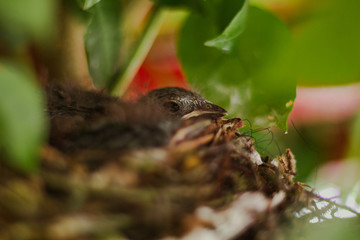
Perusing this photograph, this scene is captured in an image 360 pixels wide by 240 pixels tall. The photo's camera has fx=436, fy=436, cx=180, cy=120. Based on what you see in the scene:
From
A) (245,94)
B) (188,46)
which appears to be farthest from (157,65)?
(245,94)

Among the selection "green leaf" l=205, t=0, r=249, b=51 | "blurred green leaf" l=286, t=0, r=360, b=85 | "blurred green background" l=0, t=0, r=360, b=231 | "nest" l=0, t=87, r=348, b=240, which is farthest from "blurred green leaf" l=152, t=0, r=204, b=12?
"blurred green leaf" l=286, t=0, r=360, b=85

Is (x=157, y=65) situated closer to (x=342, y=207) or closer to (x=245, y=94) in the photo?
(x=245, y=94)

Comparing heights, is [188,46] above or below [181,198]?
above

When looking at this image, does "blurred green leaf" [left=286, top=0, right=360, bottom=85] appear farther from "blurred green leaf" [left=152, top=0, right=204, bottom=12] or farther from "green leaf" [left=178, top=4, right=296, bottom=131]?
"blurred green leaf" [left=152, top=0, right=204, bottom=12]

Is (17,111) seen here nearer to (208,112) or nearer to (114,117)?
(114,117)

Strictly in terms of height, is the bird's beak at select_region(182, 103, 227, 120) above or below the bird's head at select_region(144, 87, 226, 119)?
below
